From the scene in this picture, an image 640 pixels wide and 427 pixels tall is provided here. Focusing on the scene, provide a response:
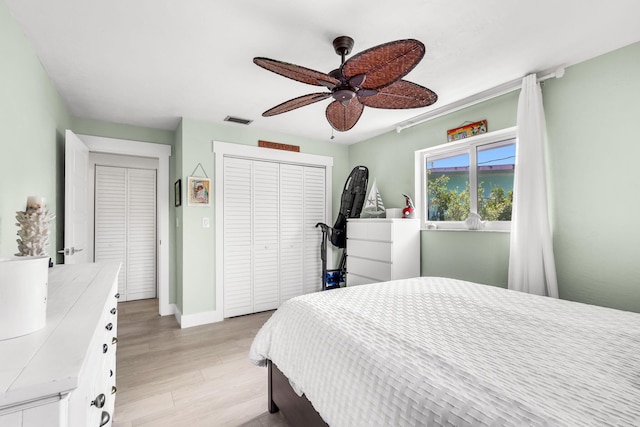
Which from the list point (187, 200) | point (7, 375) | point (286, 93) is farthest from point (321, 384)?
point (187, 200)

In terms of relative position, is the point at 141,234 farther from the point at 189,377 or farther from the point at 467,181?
the point at 467,181

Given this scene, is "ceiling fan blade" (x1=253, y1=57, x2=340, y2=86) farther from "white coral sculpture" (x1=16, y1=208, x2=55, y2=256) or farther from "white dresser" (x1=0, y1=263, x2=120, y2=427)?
"white coral sculpture" (x1=16, y1=208, x2=55, y2=256)

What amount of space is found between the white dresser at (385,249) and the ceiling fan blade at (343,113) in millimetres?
1379

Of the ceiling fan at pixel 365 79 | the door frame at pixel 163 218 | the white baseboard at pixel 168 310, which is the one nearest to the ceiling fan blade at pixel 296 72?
the ceiling fan at pixel 365 79

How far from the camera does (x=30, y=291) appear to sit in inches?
28.4

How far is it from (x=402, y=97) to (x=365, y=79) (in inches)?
14.8

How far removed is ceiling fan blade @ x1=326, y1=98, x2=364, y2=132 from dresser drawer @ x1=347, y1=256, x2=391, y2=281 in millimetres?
1678

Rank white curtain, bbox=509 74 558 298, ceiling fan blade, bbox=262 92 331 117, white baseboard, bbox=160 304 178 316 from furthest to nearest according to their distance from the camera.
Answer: white baseboard, bbox=160 304 178 316, white curtain, bbox=509 74 558 298, ceiling fan blade, bbox=262 92 331 117

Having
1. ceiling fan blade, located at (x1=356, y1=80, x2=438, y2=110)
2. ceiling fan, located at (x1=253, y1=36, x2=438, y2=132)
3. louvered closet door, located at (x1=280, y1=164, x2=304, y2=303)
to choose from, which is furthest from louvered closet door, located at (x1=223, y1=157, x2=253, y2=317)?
ceiling fan blade, located at (x1=356, y1=80, x2=438, y2=110)

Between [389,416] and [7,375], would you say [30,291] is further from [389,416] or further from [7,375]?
[389,416]

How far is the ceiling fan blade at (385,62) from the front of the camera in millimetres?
1223

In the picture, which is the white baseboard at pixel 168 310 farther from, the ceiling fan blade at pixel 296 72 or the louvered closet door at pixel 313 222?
the ceiling fan blade at pixel 296 72

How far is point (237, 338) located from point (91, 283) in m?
1.95

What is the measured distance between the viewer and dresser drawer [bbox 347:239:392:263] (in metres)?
3.16
